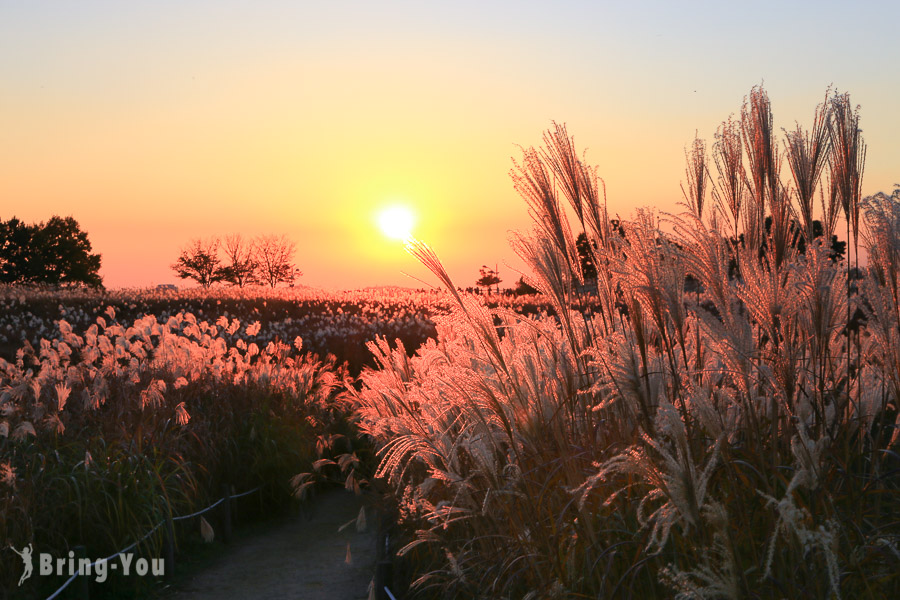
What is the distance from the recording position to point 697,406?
2371mm

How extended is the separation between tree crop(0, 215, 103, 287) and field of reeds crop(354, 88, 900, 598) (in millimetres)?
56491

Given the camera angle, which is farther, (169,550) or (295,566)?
(295,566)

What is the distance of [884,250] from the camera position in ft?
10.1

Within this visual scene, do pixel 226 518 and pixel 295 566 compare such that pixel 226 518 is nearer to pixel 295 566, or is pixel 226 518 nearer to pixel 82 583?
pixel 295 566

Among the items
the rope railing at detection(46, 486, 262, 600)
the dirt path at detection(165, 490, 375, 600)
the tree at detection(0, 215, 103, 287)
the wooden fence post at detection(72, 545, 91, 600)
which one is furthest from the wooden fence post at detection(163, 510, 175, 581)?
the tree at detection(0, 215, 103, 287)

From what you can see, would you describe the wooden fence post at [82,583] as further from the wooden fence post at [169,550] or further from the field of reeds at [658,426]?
the wooden fence post at [169,550]

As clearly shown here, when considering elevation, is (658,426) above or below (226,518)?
above

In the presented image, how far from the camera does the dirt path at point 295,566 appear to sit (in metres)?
5.93

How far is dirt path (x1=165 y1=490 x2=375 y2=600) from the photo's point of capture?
5934 mm

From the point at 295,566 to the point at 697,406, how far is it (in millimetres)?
5066

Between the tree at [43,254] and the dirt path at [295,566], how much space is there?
172ft

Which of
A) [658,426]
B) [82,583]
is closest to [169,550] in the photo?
[82,583]

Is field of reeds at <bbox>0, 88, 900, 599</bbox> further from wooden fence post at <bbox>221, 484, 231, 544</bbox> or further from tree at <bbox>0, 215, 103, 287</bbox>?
tree at <bbox>0, 215, 103, 287</bbox>

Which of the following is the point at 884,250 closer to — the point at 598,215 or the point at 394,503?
the point at 598,215
